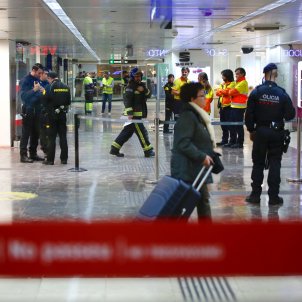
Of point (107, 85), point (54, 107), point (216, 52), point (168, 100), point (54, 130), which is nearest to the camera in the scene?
point (54, 107)

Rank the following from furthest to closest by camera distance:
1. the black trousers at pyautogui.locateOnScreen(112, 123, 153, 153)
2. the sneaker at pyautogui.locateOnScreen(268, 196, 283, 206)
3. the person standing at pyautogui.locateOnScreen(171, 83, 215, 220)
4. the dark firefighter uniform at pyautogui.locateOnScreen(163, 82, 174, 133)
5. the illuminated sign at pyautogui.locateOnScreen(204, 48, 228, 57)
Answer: the illuminated sign at pyautogui.locateOnScreen(204, 48, 228, 57) → the dark firefighter uniform at pyautogui.locateOnScreen(163, 82, 174, 133) → the black trousers at pyautogui.locateOnScreen(112, 123, 153, 153) → the sneaker at pyautogui.locateOnScreen(268, 196, 283, 206) → the person standing at pyautogui.locateOnScreen(171, 83, 215, 220)

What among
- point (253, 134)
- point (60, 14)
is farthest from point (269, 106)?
point (60, 14)

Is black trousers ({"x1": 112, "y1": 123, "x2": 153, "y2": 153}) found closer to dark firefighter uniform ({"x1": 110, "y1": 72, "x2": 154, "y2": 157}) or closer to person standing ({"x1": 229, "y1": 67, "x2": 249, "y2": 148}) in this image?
dark firefighter uniform ({"x1": 110, "y1": 72, "x2": 154, "y2": 157})

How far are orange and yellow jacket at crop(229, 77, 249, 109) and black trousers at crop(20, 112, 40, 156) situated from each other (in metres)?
5.01

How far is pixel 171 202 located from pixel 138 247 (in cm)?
218

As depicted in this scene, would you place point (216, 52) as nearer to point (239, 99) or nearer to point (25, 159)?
point (239, 99)

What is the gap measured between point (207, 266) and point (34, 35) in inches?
637

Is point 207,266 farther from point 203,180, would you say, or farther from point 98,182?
point 98,182

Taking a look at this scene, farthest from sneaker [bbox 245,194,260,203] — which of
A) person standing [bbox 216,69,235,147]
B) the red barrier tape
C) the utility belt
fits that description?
person standing [bbox 216,69,235,147]

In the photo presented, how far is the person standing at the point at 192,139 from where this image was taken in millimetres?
6734

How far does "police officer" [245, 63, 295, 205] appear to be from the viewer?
9062 mm

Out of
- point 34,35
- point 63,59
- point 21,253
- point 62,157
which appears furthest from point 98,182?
point 63,59

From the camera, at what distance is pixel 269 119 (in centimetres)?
909

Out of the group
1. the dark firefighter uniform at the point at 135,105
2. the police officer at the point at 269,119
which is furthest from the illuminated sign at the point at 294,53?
the police officer at the point at 269,119
